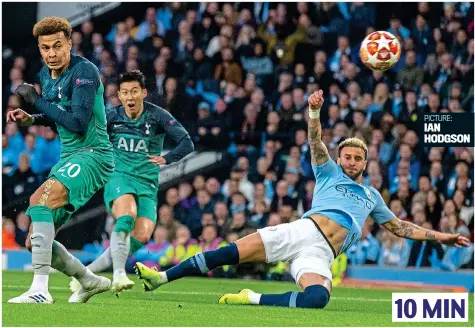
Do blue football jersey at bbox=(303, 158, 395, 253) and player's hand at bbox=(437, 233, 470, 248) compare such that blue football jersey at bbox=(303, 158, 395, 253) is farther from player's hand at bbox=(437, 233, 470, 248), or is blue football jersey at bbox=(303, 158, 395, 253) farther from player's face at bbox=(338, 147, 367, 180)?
player's hand at bbox=(437, 233, 470, 248)

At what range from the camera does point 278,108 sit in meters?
16.6

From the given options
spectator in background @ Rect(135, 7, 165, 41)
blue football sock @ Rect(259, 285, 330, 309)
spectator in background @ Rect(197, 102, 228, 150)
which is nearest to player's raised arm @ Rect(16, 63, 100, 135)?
blue football sock @ Rect(259, 285, 330, 309)

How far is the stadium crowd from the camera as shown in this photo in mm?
14430

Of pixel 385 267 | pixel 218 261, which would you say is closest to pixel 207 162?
pixel 385 267

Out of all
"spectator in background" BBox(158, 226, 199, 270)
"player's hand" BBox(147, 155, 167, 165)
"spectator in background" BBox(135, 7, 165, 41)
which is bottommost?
"spectator in background" BBox(158, 226, 199, 270)

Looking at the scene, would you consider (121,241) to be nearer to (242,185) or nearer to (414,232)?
(414,232)

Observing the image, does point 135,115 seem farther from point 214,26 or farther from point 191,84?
point 214,26

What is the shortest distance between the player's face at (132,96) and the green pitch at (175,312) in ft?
5.74

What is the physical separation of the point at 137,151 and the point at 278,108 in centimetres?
650

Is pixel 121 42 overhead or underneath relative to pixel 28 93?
overhead

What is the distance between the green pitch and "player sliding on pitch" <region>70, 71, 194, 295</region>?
2.50ft

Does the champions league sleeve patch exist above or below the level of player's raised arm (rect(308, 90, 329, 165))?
above

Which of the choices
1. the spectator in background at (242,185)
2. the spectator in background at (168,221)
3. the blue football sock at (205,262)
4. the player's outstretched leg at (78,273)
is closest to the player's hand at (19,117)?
the player's outstretched leg at (78,273)

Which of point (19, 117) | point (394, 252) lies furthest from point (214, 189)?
point (19, 117)
